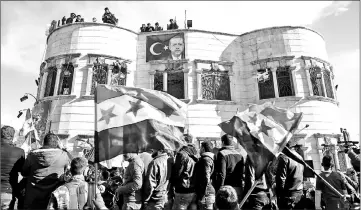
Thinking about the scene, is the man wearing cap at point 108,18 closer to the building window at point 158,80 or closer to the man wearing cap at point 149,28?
the man wearing cap at point 149,28

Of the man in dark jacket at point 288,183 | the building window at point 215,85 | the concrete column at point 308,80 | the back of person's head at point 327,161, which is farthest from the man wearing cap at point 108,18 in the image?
the back of person's head at point 327,161

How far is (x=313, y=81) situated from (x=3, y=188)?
1661 cm

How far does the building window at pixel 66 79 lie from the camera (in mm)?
15541

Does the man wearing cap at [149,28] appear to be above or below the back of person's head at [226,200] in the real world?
above

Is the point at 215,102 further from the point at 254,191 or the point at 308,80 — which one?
the point at 254,191

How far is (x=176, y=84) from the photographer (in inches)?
644

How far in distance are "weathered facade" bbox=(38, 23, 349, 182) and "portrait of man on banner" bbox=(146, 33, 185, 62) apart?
17cm

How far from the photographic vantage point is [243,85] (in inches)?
665

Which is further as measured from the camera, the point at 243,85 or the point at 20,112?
the point at 243,85

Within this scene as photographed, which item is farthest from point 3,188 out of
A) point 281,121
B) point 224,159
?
point 281,121

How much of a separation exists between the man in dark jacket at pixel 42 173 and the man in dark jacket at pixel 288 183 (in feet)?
13.8

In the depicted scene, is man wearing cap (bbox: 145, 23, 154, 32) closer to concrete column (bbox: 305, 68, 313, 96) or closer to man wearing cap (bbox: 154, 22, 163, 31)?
man wearing cap (bbox: 154, 22, 163, 31)

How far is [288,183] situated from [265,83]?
11.9m

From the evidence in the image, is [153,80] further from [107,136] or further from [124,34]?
[107,136]
